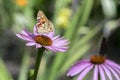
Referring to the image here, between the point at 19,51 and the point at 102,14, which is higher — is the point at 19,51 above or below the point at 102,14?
below

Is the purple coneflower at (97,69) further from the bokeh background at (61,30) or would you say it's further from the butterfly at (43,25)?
the bokeh background at (61,30)

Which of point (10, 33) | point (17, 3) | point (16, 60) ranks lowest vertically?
point (16, 60)

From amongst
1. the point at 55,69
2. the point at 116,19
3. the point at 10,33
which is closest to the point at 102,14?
the point at 116,19

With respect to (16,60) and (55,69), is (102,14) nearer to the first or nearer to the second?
(16,60)

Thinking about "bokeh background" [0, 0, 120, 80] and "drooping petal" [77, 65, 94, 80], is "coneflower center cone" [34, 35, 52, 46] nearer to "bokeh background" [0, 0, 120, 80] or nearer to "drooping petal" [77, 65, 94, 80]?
"drooping petal" [77, 65, 94, 80]

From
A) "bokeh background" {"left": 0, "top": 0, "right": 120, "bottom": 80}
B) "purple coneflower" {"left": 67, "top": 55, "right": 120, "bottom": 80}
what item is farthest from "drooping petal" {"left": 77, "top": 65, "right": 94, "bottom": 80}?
"bokeh background" {"left": 0, "top": 0, "right": 120, "bottom": 80}

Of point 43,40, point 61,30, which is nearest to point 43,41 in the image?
point 43,40

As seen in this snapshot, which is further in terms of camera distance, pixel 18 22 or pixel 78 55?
pixel 18 22
